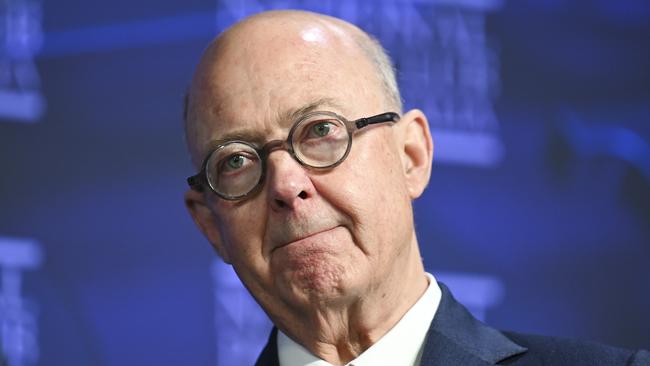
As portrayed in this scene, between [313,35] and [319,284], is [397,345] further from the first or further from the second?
[313,35]

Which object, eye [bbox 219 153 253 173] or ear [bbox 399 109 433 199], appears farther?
ear [bbox 399 109 433 199]

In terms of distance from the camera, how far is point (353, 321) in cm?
226

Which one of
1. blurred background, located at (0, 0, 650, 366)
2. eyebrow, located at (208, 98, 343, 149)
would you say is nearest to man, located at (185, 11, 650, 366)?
eyebrow, located at (208, 98, 343, 149)

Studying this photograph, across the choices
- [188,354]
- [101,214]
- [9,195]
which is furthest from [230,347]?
[9,195]

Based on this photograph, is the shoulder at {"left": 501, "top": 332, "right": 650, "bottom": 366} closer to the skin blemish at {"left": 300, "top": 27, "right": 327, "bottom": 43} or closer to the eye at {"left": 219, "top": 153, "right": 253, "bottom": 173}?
the eye at {"left": 219, "top": 153, "right": 253, "bottom": 173}

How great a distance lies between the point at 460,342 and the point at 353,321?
0.22 meters

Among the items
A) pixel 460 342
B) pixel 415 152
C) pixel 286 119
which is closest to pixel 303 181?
pixel 286 119

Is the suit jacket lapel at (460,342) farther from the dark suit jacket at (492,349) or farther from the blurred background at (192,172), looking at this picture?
the blurred background at (192,172)

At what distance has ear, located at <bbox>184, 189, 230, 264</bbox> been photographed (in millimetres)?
2430

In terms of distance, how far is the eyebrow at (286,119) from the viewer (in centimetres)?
221

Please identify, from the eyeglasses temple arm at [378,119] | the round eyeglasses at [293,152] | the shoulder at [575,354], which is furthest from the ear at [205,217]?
the shoulder at [575,354]

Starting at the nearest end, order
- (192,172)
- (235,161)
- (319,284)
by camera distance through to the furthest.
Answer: (319,284) → (235,161) → (192,172)

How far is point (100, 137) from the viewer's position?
326 cm

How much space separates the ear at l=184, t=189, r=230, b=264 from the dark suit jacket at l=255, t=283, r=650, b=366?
241 millimetres
